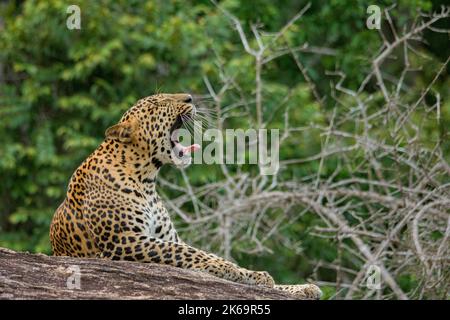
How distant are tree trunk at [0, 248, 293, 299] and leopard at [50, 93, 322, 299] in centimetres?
19

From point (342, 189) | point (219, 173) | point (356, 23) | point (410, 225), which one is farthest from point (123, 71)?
point (410, 225)

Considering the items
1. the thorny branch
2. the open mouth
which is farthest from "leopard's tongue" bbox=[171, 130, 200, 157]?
the thorny branch

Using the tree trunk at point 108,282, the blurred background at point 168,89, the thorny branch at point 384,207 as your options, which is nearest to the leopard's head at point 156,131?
the tree trunk at point 108,282

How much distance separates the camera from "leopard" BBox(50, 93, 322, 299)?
7848 mm

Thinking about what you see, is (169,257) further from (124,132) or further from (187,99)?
(187,99)

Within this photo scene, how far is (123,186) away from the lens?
7984 mm

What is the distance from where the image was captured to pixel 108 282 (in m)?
7.33

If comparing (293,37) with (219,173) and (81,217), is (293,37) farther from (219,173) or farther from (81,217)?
(81,217)

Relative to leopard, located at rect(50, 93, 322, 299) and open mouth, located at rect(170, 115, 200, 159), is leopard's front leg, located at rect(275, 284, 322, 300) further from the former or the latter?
open mouth, located at rect(170, 115, 200, 159)

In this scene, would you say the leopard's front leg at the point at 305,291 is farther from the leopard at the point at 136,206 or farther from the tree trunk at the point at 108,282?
the tree trunk at the point at 108,282

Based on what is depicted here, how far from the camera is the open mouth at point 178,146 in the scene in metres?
8.20

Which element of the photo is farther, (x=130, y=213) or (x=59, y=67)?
(x=59, y=67)

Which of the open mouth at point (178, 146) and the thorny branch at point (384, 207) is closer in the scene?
the open mouth at point (178, 146)

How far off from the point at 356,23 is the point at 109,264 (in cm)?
1155
